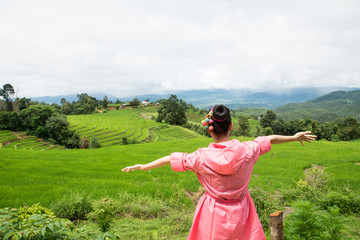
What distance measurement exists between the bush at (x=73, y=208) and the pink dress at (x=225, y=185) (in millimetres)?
4090

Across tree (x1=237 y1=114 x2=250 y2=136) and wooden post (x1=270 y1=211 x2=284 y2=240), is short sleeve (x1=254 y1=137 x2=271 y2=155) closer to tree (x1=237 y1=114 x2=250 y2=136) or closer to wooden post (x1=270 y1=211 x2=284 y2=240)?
wooden post (x1=270 y1=211 x2=284 y2=240)

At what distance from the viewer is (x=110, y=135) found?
166 feet

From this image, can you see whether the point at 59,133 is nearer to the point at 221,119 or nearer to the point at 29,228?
the point at 29,228

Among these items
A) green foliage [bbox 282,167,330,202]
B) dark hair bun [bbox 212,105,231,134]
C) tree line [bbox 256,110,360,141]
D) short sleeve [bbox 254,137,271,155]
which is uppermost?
dark hair bun [bbox 212,105,231,134]

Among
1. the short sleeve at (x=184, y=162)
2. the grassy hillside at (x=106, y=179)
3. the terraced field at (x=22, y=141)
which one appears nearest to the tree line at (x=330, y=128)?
the grassy hillside at (x=106, y=179)

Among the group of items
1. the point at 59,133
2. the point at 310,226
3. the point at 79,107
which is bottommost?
the point at 59,133

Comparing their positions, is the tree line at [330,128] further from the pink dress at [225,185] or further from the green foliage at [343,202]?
the pink dress at [225,185]

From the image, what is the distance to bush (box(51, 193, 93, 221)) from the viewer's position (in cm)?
500

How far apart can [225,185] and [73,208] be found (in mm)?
4657

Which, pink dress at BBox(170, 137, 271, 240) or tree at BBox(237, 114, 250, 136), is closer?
pink dress at BBox(170, 137, 271, 240)

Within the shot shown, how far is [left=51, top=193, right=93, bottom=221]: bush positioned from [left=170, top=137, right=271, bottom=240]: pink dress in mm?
4090

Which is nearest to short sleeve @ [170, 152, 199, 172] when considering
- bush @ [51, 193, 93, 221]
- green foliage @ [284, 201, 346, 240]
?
green foliage @ [284, 201, 346, 240]

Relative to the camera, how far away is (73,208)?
5031mm

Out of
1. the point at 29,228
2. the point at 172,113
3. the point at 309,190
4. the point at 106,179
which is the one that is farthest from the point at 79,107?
the point at 29,228
